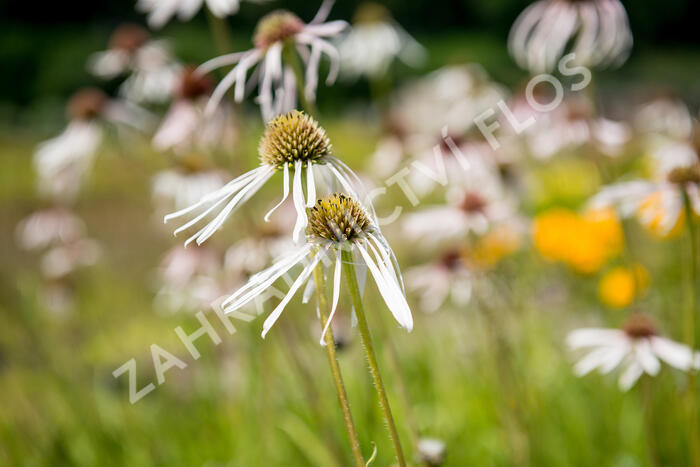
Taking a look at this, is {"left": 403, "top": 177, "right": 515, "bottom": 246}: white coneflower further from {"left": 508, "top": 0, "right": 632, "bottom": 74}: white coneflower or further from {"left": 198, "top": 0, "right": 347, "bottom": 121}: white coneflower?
{"left": 198, "top": 0, "right": 347, "bottom": 121}: white coneflower

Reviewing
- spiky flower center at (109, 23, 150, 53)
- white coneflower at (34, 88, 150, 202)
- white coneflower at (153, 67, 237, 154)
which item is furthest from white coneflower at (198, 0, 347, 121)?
spiky flower center at (109, 23, 150, 53)

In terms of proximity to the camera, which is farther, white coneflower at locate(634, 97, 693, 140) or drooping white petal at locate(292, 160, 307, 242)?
white coneflower at locate(634, 97, 693, 140)

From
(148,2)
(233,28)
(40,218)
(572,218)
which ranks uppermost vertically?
(233,28)

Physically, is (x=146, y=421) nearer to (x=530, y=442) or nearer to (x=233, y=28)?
(x=530, y=442)

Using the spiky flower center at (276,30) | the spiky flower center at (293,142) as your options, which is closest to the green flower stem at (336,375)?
the spiky flower center at (293,142)

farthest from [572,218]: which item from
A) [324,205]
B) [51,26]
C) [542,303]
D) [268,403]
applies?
[51,26]

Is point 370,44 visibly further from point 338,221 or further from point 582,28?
point 338,221
